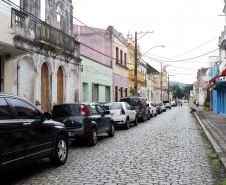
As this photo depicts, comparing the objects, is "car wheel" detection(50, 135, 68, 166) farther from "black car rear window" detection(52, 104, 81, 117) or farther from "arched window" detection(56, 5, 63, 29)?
"arched window" detection(56, 5, 63, 29)

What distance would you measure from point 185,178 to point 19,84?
10.3 metres

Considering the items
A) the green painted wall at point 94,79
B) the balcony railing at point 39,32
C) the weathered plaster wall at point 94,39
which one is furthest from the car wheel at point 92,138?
the weathered plaster wall at point 94,39

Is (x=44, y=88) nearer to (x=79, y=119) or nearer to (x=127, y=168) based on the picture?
(x=79, y=119)

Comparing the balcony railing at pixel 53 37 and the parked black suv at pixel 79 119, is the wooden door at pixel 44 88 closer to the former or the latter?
the balcony railing at pixel 53 37

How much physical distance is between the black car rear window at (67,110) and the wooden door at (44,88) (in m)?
6.85

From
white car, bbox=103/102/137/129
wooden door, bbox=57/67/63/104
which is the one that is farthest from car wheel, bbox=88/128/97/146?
wooden door, bbox=57/67/63/104

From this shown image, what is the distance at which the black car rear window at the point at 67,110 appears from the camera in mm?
9570

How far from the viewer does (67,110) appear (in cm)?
966

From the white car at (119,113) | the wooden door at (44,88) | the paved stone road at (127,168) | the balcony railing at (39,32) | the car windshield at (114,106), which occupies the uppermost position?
the balcony railing at (39,32)

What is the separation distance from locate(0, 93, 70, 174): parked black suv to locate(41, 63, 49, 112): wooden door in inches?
381

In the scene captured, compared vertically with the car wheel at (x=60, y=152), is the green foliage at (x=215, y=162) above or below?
below

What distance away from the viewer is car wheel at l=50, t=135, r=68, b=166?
670cm

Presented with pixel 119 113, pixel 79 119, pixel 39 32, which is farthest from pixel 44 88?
pixel 79 119

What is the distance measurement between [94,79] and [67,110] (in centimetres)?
1484
